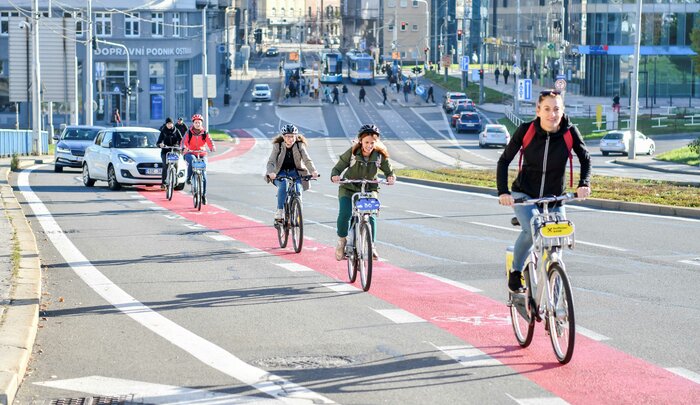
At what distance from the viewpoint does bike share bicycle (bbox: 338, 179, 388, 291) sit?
12531mm

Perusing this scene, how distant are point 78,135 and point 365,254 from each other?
3009 centimetres

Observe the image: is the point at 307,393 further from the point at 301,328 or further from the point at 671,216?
the point at 671,216

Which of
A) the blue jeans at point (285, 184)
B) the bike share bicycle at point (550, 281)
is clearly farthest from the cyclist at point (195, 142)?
the bike share bicycle at point (550, 281)

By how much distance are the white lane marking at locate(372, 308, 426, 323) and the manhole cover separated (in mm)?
1668

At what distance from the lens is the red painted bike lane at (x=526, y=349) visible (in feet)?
26.0

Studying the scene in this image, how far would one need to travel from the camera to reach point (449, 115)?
94750 millimetres

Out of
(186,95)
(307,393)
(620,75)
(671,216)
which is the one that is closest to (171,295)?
(307,393)

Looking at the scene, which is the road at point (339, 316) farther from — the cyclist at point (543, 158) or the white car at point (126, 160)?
the white car at point (126, 160)

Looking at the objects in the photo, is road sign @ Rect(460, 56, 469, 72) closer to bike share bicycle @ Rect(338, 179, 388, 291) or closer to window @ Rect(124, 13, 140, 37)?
window @ Rect(124, 13, 140, 37)

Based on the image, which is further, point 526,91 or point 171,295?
point 526,91

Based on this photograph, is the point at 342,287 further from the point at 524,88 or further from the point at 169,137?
the point at 524,88

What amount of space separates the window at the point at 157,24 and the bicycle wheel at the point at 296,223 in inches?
2895

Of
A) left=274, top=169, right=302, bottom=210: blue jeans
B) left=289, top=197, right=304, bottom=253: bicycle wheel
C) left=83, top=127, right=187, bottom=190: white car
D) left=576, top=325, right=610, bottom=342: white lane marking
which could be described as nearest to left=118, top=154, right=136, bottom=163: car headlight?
left=83, top=127, right=187, bottom=190: white car

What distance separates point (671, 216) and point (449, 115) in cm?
7257
